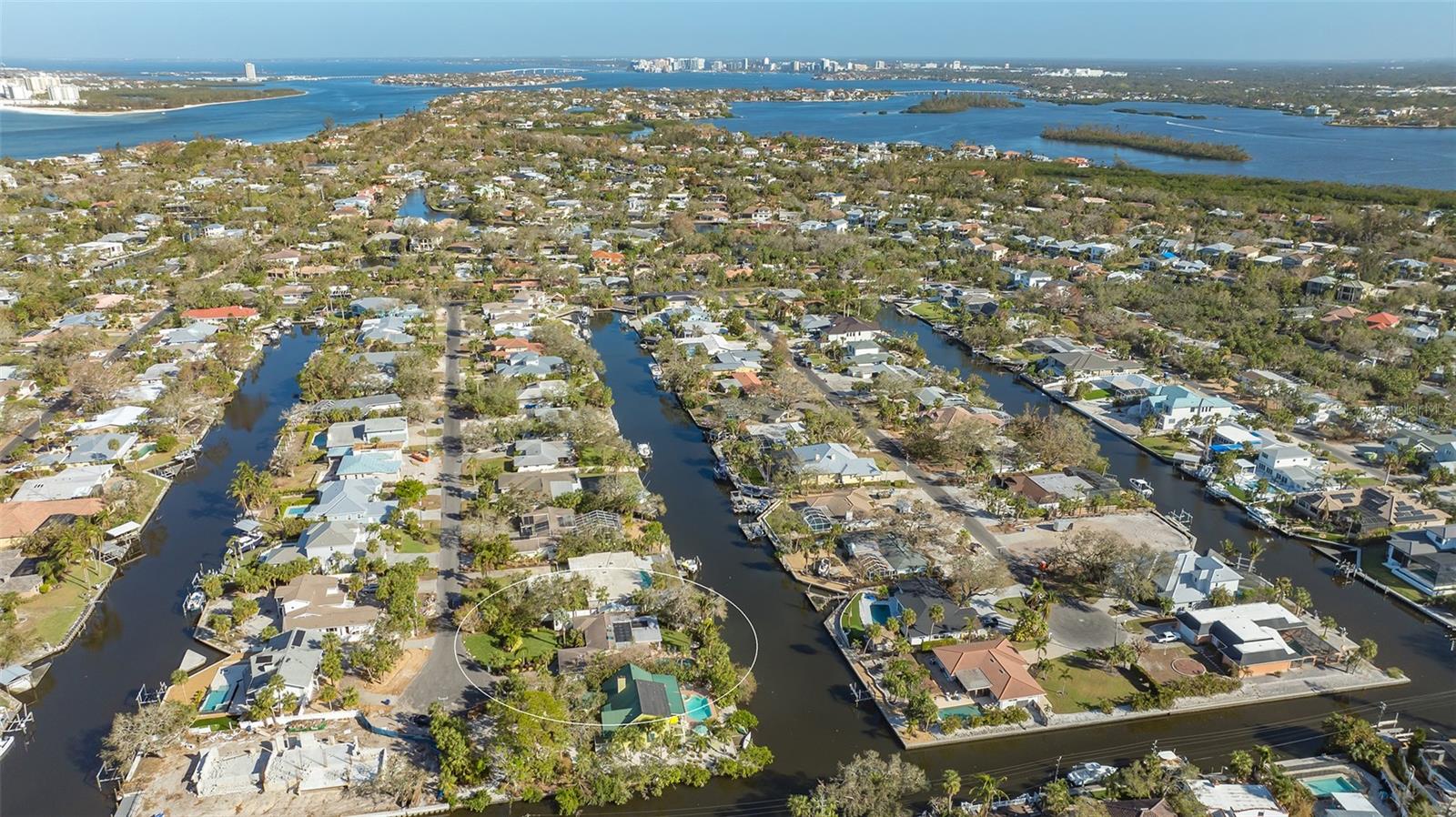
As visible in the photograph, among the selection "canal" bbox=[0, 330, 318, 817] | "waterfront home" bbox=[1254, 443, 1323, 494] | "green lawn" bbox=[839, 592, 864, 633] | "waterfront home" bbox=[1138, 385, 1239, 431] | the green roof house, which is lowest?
"canal" bbox=[0, 330, 318, 817]

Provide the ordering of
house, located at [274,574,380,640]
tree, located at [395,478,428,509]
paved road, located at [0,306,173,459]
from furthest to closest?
1. paved road, located at [0,306,173,459]
2. tree, located at [395,478,428,509]
3. house, located at [274,574,380,640]

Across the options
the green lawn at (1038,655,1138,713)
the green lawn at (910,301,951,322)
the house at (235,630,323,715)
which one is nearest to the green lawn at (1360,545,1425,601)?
the green lawn at (1038,655,1138,713)

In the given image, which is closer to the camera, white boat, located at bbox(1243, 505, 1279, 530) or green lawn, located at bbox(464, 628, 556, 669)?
green lawn, located at bbox(464, 628, 556, 669)

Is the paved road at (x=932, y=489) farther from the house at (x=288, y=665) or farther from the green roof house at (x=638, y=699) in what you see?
the house at (x=288, y=665)

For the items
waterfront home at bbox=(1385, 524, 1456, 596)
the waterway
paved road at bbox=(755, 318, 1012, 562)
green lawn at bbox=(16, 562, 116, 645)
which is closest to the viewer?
green lawn at bbox=(16, 562, 116, 645)

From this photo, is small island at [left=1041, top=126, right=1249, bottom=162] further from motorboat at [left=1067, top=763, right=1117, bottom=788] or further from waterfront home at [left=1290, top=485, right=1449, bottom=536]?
motorboat at [left=1067, top=763, right=1117, bottom=788]

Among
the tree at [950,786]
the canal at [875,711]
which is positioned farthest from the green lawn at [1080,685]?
the tree at [950,786]

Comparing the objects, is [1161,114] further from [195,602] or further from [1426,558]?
[195,602]
